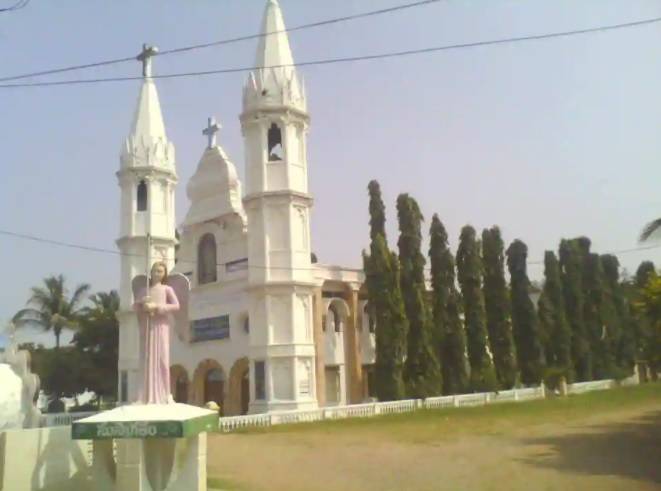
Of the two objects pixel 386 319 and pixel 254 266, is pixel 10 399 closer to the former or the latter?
pixel 254 266

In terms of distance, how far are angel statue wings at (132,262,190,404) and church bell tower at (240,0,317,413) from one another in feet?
50.2

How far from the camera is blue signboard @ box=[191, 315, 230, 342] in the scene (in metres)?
28.3

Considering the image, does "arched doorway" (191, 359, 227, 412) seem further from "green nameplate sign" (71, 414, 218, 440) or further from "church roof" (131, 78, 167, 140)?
"green nameplate sign" (71, 414, 218, 440)

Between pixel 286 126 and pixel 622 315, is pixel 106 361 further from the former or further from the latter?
pixel 622 315

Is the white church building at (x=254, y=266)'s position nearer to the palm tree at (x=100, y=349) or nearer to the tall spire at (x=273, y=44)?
the tall spire at (x=273, y=44)

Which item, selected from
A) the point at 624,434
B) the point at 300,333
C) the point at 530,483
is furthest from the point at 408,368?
the point at 530,483

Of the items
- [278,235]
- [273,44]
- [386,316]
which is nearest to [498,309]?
[386,316]

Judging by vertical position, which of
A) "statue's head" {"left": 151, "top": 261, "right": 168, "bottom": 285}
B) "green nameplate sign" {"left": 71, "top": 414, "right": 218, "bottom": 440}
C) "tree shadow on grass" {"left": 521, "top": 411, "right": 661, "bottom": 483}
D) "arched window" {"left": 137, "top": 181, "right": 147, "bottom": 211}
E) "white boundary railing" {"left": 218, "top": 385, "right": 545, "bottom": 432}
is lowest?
"tree shadow on grass" {"left": 521, "top": 411, "right": 661, "bottom": 483}

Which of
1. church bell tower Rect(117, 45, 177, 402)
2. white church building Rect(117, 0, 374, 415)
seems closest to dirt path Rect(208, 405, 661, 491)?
white church building Rect(117, 0, 374, 415)

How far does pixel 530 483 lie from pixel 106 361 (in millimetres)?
30758

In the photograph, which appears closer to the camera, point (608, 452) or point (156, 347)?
point (156, 347)

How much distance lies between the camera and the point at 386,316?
26.9 m

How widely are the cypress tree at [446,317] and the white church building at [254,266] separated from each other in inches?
119

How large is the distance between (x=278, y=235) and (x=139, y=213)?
817 centimetres
